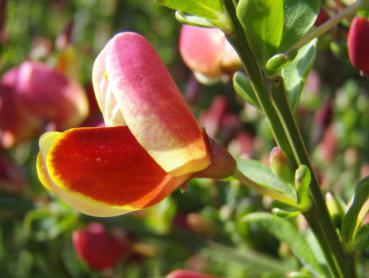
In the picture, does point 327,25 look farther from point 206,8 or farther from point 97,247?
point 97,247

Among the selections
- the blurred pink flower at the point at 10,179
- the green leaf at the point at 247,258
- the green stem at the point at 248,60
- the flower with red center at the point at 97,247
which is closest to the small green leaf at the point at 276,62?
the green stem at the point at 248,60

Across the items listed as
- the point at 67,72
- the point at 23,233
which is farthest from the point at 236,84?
the point at 23,233

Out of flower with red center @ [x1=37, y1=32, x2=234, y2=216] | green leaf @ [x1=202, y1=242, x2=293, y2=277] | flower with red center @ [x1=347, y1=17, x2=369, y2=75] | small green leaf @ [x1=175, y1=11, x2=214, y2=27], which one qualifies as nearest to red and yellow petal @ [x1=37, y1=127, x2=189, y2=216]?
flower with red center @ [x1=37, y1=32, x2=234, y2=216]

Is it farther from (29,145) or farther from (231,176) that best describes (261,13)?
(29,145)

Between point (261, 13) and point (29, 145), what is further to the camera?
point (29, 145)

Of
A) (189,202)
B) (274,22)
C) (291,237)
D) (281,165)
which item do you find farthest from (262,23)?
(189,202)

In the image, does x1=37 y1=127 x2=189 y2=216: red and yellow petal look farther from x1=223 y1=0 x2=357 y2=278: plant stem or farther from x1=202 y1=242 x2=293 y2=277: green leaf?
x1=202 y1=242 x2=293 y2=277: green leaf
